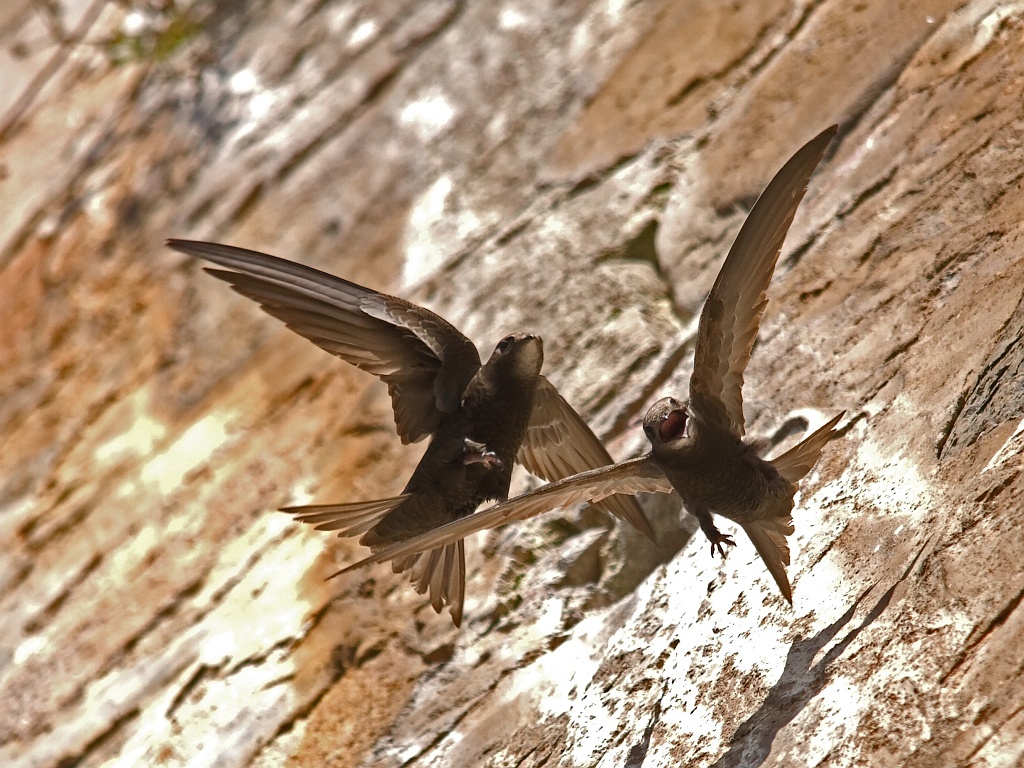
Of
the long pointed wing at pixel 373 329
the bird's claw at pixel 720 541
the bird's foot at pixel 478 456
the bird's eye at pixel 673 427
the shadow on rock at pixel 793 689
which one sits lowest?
the shadow on rock at pixel 793 689

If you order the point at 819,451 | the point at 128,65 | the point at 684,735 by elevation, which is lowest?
the point at 684,735

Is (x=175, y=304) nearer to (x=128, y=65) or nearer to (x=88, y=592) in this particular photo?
(x=88, y=592)

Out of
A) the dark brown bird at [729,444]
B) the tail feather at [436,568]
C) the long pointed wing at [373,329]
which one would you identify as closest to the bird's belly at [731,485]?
the dark brown bird at [729,444]

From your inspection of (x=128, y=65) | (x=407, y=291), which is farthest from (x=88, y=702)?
(x=128, y=65)

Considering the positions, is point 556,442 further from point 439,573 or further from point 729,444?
point 729,444

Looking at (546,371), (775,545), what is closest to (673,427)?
(775,545)

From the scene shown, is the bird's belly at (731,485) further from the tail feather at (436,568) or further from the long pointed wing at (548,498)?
the tail feather at (436,568)

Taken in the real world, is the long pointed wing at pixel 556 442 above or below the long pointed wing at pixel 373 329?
below
